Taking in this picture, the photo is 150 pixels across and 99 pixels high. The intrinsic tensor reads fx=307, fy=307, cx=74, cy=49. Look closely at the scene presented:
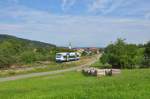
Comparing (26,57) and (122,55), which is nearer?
(122,55)

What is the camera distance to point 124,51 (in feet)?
180

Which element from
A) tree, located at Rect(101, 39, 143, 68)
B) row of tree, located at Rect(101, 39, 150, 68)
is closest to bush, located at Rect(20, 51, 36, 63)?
row of tree, located at Rect(101, 39, 150, 68)

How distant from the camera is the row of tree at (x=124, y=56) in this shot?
5444cm

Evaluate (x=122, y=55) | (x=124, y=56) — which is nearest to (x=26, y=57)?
A: (x=122, y=55)

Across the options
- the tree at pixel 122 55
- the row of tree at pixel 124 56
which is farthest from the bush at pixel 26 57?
the tree at pixel 122 55

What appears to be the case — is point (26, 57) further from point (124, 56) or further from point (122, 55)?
point (124, 56)

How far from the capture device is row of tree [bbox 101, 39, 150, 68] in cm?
5444

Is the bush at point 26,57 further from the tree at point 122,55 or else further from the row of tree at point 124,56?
the tree at point 122,55

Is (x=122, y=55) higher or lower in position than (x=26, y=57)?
lower

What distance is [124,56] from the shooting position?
2131 inches

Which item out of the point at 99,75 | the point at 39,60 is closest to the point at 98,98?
the point at 99,75

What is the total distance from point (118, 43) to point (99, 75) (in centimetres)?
2511

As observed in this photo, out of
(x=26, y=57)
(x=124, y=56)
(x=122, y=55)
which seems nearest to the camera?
(x=124, y=56)

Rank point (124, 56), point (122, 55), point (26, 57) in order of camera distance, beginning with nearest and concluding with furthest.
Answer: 1. point (124, 56)
2. point (122, 55)
3. point (26, 57)
